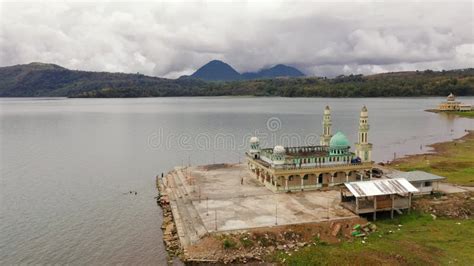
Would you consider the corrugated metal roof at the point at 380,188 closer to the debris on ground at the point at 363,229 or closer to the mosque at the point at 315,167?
the debris on ground at the point at 363,229

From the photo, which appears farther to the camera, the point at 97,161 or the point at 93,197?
the point at 97,161

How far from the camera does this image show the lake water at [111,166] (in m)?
43.8

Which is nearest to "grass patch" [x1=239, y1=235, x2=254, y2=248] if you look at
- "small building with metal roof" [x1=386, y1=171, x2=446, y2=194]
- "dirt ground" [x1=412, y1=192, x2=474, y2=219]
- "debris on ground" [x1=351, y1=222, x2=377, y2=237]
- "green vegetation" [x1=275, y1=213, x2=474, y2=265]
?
"green vegetation" [x1=275, y1=213, x2=474, y2=265]

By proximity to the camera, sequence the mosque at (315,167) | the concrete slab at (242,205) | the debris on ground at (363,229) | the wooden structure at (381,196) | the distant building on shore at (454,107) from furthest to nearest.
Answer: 1. the distant building on shore at (454,107)
2. the mosque at (315,167)
3. the wooden structure at (381,196)
4. the concrete slab at (242,205)
5. the debris on ground at (363,229)

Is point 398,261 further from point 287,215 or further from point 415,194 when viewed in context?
point 415,194

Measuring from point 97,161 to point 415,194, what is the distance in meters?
→ 66.6

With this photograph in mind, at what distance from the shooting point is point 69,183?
229ft

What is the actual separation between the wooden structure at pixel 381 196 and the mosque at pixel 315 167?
909cm

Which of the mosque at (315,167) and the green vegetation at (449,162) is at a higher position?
the mosque at (315,167)

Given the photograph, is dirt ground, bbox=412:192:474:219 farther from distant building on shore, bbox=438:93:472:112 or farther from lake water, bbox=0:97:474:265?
distant building on shore, bbox=438:93:472:112

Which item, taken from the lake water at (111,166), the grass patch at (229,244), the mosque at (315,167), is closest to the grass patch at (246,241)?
the grass patch at (229,244)

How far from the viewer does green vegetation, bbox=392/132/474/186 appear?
2440 inches

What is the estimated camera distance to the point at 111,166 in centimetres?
8356

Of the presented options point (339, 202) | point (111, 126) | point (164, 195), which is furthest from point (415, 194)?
point (111, 126)
